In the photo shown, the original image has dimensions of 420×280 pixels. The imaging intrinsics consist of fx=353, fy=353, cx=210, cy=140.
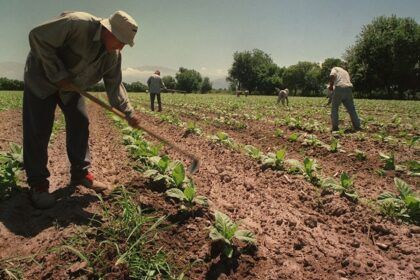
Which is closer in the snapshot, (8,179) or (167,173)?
(8,179)

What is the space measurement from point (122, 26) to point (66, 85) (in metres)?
0.81

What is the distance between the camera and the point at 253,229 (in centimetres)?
362

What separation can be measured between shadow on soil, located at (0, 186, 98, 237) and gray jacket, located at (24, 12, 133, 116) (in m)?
1.10

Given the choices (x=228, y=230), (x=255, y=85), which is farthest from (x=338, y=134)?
(x=255, y=85)

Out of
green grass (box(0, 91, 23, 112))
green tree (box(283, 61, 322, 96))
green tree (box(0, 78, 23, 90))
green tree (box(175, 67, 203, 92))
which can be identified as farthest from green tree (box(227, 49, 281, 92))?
green grass (box(0, 91, 23, 112))

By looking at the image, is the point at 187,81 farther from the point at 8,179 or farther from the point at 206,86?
the point at 8,179

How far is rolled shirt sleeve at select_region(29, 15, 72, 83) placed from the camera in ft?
10.9

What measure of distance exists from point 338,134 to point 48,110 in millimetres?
7547

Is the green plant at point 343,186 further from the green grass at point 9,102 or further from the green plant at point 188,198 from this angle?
the green grass at point 9,102

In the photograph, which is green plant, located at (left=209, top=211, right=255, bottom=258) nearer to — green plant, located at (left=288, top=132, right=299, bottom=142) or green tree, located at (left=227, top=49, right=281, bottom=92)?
green plant, located at (left=288, top=132, right=299, bottom=142)

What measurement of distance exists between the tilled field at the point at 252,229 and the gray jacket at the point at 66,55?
128 cm

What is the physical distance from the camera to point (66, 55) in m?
3.61

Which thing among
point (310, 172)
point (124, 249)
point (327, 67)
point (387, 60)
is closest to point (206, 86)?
point (327, 67)

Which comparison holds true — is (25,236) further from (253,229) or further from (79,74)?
(253,229)
